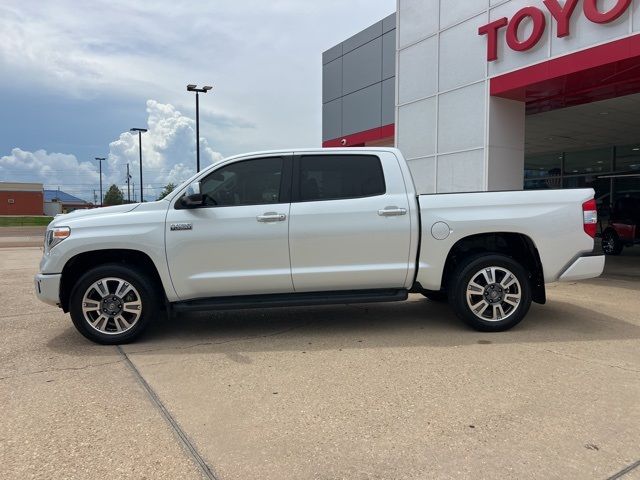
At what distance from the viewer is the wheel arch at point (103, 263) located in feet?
16.9

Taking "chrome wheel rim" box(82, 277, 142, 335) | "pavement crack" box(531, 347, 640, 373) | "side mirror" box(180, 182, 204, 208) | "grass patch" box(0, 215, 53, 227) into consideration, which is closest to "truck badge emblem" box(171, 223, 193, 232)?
"side mirror" box(180, 182, 204, 208)

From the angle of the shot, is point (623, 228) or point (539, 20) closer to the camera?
point (539, 20)

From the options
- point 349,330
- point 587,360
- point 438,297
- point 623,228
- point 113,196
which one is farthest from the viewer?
point 113,196

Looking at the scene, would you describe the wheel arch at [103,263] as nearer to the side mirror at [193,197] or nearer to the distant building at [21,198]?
the side mirror at [193,197]

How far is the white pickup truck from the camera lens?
5059 mm

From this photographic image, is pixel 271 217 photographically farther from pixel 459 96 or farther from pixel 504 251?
pixel 459 96

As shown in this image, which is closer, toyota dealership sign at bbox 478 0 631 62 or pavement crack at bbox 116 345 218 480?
pavement crack at bbox 116 345 218 480

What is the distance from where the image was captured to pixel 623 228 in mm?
14727

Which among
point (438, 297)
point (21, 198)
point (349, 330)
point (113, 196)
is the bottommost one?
point (349, 330)

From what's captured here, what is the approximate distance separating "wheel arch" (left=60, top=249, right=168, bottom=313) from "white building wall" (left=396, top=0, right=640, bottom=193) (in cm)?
802

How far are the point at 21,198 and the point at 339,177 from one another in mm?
92471

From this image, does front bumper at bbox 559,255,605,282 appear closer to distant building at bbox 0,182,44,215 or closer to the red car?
the red car

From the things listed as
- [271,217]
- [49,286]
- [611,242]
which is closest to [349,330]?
[271,217]

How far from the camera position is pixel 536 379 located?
4062 mm
